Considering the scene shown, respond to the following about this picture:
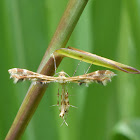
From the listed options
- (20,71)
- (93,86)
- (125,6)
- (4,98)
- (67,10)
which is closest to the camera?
(67,10)

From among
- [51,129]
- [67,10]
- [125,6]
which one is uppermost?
[125,6]

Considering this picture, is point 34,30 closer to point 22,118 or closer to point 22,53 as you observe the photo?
point 22,53

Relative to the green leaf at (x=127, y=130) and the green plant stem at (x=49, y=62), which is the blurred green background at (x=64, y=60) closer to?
the green leaf at (x=127, y=130)

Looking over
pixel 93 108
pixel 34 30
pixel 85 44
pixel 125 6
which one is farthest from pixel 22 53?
pixel 125 6

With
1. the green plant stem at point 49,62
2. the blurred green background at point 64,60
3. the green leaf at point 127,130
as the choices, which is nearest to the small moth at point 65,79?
the green plant stem at point 49,62

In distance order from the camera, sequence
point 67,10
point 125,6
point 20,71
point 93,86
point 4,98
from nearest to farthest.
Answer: point 67,10, point 20,71, point 4,98, point 93,86, point 125,6

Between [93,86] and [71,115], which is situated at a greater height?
[93,86]

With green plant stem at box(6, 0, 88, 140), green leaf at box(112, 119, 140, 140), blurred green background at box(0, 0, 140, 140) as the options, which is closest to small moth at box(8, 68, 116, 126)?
green plant stem at box(6, 0, 88, 140)
